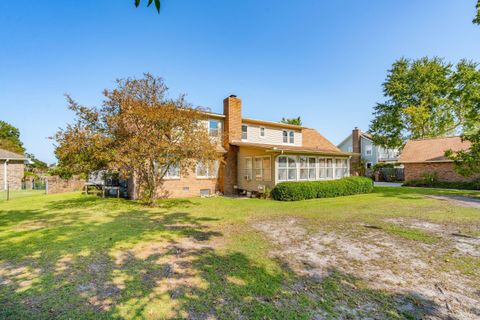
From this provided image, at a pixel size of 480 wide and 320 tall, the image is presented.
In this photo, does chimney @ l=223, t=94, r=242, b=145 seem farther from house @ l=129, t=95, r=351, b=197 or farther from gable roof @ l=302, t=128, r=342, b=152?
gable roof @ l=302, t=128, r=342, b=152

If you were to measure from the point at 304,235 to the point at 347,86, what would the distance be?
15758 millimetres

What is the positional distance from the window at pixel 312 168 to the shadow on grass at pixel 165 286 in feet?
40.9

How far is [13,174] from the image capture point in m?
21.2

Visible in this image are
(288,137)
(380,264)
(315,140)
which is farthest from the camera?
(315,140)

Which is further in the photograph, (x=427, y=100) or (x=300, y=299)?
(x=427, y=100)

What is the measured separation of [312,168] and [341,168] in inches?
146

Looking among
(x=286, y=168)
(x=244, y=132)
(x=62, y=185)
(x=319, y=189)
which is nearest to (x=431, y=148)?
(x=319, y=189)

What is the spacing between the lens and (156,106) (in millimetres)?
10688

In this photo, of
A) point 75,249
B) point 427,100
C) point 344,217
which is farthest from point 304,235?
point 427,100

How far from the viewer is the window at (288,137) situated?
19991mm

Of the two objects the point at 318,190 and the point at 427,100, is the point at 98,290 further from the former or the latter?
the point at 427,100

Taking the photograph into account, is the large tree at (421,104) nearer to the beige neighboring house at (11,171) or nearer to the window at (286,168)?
the window at (286,168)

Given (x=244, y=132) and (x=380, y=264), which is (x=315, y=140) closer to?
(x=244, y=132)

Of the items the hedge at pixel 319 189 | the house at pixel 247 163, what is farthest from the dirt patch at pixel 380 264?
the house at pixel 247 163
